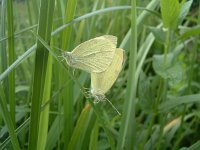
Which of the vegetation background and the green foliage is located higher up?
the green foliage

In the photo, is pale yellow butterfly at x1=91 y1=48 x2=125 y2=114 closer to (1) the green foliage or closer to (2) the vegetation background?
(2) the vegetation background

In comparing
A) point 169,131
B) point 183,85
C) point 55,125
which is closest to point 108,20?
point 183,85

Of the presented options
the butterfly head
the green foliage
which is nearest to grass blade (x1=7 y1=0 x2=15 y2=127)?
the butterfly head

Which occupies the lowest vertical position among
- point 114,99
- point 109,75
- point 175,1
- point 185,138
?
point 185,138

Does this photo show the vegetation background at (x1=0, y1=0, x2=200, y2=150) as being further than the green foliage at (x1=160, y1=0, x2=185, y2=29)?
No

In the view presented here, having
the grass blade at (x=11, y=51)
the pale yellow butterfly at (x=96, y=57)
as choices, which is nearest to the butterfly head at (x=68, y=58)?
the pale yellow butterfly at (x=96, y=57)

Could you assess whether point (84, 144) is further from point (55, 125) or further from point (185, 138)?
point (185, 138)

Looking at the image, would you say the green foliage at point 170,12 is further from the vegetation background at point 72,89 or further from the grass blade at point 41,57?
the grass blade at point 41,57
